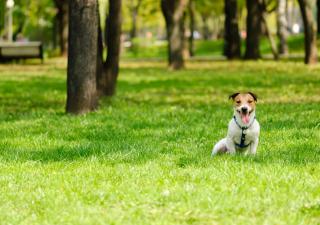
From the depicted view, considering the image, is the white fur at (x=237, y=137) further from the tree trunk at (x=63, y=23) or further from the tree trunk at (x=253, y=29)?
the tree trunk at (x=63, y=23)

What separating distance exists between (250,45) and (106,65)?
24.1m

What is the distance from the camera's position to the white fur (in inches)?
377

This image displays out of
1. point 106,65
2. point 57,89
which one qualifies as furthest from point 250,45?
point 106,65

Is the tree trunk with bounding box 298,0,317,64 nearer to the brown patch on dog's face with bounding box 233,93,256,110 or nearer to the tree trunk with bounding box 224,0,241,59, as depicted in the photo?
the tree trunk with bounding box 224,0,241,59

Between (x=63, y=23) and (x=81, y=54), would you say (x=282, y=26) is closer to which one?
(x=63, y=23)

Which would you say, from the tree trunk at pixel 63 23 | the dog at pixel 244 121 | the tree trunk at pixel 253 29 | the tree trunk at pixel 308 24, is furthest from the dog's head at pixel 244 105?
the tree trunk at pixel 63 23

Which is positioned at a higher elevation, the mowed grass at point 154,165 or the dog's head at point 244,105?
the dog's head at point 244,105

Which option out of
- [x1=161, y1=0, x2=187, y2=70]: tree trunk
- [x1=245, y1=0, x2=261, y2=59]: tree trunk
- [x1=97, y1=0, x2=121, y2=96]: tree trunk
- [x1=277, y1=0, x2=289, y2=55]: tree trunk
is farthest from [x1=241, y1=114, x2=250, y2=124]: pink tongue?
[x1=277, y1=0, x2=289, y2=55]: tree trunk

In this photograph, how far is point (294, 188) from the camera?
8.04 m

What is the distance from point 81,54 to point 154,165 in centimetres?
777

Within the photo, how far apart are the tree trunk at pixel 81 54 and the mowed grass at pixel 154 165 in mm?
469

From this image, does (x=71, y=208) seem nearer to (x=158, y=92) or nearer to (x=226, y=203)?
(x=226, y=203)

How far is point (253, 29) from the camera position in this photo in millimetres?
43250

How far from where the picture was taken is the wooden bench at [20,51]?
134ft
